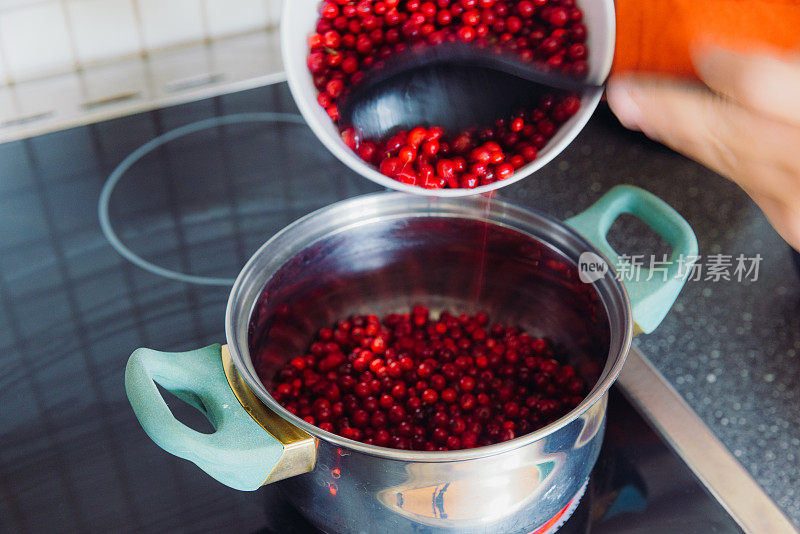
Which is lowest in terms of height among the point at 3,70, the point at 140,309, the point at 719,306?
the point at 719,306

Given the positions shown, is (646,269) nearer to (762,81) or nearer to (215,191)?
(762,81)

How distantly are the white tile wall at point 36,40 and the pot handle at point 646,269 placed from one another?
894 mm

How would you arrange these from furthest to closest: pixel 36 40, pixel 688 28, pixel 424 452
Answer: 1. pixel 36 40
2. pixel 688 28
3. pixel 424 452

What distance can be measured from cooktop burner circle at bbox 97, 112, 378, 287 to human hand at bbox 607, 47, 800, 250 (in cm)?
50

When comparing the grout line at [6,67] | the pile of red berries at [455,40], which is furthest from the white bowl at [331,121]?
the grout line at [6,67]

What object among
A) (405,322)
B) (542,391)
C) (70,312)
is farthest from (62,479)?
(542,391)

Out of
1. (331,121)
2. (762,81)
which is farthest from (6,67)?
(762,81)

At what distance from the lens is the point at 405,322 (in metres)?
1.04

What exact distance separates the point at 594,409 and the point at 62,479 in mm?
568

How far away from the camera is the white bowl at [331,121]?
803 millimetres

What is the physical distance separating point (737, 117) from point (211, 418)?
582 millimetres

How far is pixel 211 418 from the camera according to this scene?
714 millimetres

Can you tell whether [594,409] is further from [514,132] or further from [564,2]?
[564,2]

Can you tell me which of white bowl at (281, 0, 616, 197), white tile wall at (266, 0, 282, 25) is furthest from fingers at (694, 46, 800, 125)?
white tile wall at (266, 0, 282, 25)
